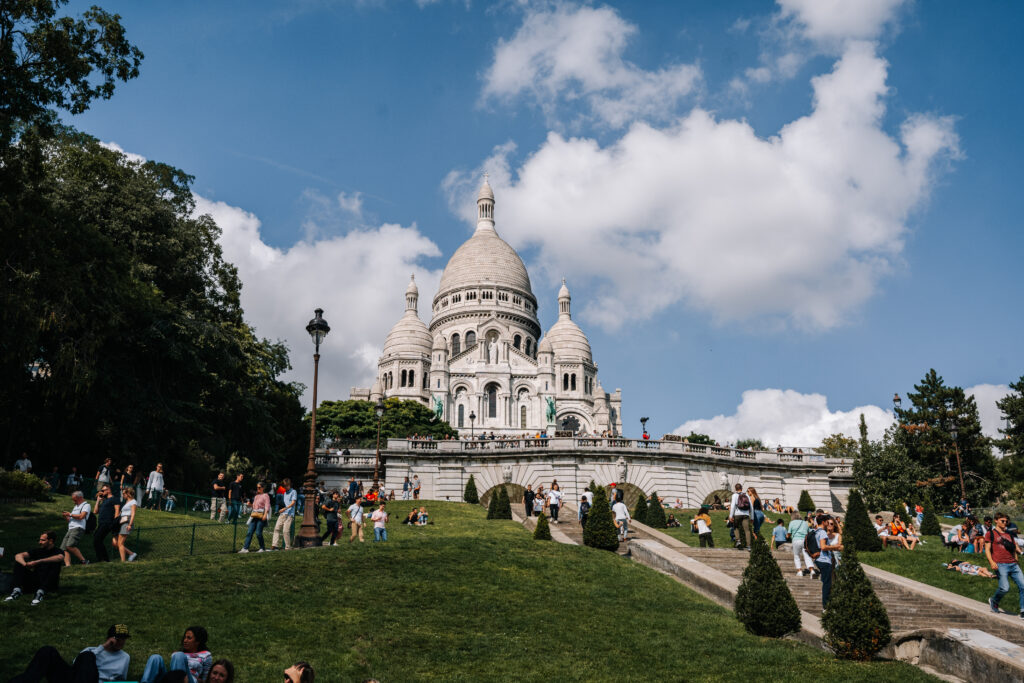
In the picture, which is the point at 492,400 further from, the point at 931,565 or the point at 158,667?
the point at 158,667

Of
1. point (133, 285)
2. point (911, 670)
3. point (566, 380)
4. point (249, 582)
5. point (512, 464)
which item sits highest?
point (566, 380)

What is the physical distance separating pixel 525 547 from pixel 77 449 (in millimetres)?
19911

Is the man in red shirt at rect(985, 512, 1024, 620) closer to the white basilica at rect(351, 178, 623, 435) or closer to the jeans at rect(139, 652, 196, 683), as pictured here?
the jeans at rect(139, 652, 196, 683)

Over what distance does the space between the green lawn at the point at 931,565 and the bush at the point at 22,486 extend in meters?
17.9

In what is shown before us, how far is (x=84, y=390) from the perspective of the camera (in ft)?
85.6

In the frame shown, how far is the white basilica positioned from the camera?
9588 cm

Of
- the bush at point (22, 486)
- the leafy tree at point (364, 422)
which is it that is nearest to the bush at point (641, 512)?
the bush at point (22, 486)

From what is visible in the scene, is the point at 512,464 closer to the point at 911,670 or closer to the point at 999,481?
the point at 911,670

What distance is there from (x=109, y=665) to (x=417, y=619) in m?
5.07

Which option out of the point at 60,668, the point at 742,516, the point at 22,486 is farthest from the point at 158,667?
the point at 742,516

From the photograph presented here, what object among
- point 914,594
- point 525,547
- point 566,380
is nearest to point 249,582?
point 525,547

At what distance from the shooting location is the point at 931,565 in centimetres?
1969

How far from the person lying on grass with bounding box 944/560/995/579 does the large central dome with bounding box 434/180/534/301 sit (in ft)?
302

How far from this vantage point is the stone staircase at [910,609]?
13562 mm
